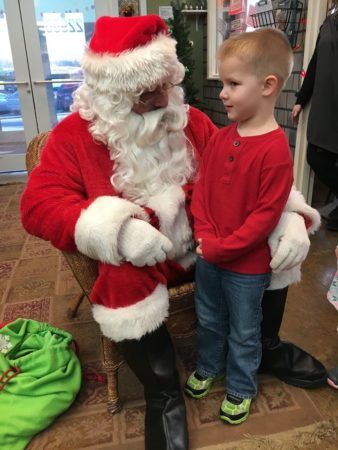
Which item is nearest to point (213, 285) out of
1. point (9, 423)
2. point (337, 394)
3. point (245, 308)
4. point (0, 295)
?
point (245, 308)

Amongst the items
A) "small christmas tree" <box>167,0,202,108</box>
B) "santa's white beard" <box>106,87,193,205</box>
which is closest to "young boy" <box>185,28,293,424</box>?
"santa's white beard" <box>106,87,193,205</box>

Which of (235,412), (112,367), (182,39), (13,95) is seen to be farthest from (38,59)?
(235,412)

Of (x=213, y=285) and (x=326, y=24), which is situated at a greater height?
(x=326, y=24)

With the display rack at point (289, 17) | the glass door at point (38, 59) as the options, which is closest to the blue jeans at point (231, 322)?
the display rack at point (289, 17)

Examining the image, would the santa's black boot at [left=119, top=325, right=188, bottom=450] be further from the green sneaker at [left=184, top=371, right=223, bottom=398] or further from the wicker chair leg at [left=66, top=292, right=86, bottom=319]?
the wicker chair leg at [left=66, top=292, right=86, bottom=319]

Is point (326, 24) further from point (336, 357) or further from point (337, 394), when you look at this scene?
point (337, 394)

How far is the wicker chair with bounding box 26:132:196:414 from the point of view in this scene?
1113 millimetres

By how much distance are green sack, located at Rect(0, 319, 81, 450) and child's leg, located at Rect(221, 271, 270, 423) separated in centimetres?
52

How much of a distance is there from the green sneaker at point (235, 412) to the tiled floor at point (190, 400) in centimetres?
2

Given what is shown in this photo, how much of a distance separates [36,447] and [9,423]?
0.12 meters

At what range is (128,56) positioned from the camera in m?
1.05

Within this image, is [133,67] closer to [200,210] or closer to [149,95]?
[149,95]

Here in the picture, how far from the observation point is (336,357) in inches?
57.4

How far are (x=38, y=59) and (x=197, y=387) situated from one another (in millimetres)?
3615
